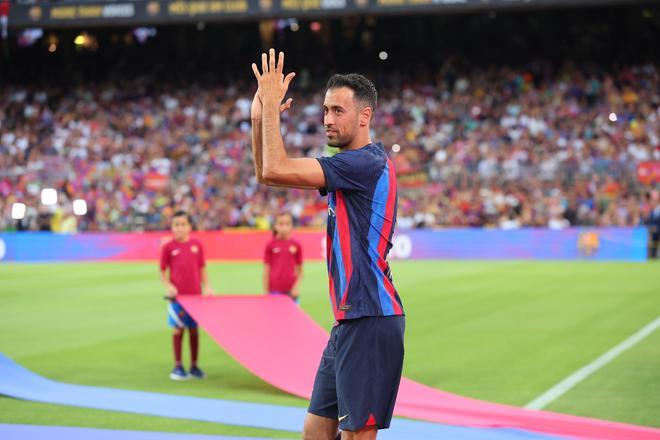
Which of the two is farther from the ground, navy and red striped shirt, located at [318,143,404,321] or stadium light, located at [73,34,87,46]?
stadium light, located at [73,34,87,46]

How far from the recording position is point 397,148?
35438 millimetres

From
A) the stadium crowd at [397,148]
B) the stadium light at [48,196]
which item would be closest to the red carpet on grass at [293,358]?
the stadium crowd at [397,148]

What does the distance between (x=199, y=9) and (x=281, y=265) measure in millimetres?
25441

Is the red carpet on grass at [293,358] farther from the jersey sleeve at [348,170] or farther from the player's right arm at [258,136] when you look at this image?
the player's right arm at [258,136]

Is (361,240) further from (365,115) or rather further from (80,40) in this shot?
(80,40)

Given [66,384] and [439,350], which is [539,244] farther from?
[66,384]

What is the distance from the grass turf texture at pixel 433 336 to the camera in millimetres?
9445

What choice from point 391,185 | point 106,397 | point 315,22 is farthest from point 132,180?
point 391,185

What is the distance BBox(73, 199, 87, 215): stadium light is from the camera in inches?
1336

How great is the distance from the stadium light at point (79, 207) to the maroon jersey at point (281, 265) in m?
23.7

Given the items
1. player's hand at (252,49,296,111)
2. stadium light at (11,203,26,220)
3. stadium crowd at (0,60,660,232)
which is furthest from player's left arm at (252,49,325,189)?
stadium light at (11,203,26,220)

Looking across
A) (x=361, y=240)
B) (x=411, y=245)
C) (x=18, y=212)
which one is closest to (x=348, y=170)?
(x=361, y=240)

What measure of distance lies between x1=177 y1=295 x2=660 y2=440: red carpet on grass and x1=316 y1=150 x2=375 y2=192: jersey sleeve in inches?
159

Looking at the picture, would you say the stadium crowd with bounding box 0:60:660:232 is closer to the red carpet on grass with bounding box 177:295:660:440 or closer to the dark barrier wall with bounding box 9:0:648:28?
the dark barrier wall with bounding box 9:0:648:28
